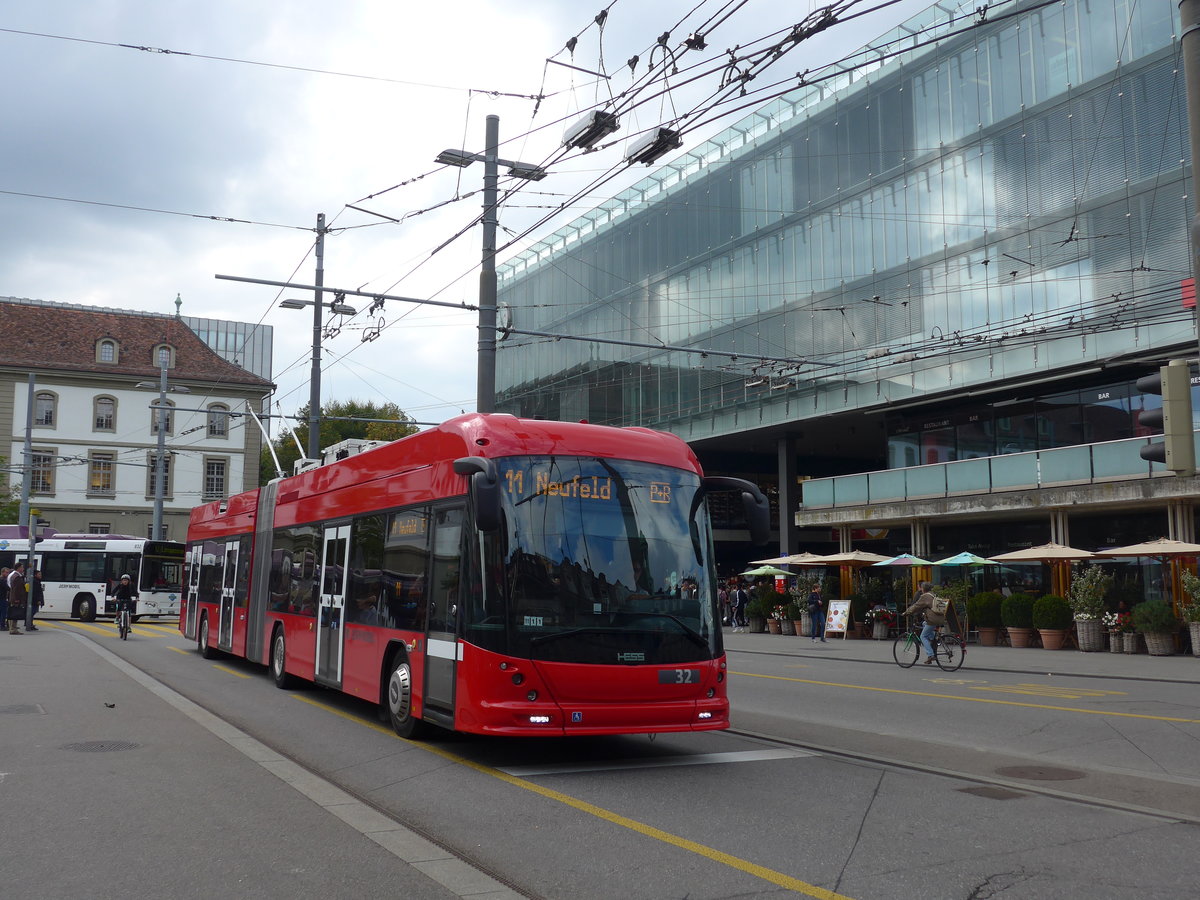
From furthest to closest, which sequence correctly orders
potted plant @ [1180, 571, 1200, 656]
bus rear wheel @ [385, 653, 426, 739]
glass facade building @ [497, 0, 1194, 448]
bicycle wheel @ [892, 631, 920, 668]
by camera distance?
glass facade building @ [497, 0, 1194, 448] → potted plant @ [1180, 571, 1200, 656] → bicycle wheel @ [892, 631, 920, 668] → bus rear wheel @ [385, 653, 426, 739]

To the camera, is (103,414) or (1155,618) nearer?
(1155,618)

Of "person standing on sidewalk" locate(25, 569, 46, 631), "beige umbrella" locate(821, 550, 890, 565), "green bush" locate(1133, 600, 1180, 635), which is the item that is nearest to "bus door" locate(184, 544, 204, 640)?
"person standing on sidewalk" locate(25, 569, 46, 631)

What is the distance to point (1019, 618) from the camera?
→ 3066cm

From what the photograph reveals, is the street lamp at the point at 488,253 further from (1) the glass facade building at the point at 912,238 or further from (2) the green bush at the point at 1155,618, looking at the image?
(2) the green bush at the point at 1155,618

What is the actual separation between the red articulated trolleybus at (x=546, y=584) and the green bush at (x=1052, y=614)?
2156 cm

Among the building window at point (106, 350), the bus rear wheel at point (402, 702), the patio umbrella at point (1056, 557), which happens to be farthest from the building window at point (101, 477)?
the bus rear wheel at point (402, 702)

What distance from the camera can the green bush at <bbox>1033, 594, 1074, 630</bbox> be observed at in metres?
29.5

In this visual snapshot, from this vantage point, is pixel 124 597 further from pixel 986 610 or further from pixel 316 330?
pixel 986 610

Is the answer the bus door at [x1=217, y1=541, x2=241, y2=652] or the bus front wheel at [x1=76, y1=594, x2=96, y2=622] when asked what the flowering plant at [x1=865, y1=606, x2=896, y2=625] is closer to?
the bus door at [x1=217, y1=541, x2=241, y2=652]

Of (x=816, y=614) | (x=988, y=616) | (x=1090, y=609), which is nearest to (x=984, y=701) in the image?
(x=1090, y=609)

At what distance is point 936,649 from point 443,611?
15.1 metres

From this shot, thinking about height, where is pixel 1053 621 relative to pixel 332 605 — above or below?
below

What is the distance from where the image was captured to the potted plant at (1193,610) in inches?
1026

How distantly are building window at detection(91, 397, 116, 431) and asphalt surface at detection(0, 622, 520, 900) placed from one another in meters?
59.4
